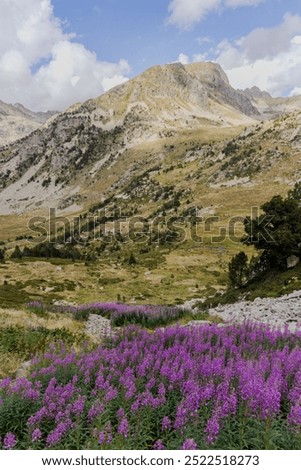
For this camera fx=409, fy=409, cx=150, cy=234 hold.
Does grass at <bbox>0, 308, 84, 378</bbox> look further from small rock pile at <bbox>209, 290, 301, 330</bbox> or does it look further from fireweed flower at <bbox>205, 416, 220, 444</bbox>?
small rock pile at <bbox>209, 290, 301, 330</bbox>

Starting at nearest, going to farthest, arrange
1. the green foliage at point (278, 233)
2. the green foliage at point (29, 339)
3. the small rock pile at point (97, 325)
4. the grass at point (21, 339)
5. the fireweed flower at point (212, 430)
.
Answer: the fireweed flower at point (212, 430), the grass at point (21, 339), the green foliage at point (29, 339), the small rock pile at point (97, 325), the green foliage at point (278, 233)

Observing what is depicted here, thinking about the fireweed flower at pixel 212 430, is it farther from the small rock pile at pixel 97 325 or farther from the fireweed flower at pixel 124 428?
the small rock pile at pixel 97 325

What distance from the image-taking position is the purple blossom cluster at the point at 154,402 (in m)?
5.98

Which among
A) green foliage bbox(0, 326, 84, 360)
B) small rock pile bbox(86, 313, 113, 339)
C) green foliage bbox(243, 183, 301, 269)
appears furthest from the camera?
green foliage bbox(243, 183, 301, 269)

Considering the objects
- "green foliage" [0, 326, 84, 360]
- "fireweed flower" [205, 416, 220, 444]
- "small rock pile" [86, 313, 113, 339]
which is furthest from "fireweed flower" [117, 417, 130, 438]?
"small rock pile" [86, 313, 113, 339]

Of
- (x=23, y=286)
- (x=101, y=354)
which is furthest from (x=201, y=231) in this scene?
(x=101, y=354)

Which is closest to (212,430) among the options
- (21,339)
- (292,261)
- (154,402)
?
(154,402)

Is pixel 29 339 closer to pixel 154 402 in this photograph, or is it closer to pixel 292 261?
pixel 154 402

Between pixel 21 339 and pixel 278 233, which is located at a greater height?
pixel 278 233

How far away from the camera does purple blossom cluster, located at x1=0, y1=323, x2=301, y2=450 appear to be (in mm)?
5980

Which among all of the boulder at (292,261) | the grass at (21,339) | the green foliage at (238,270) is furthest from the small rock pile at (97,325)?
the green foliage at (238,270)

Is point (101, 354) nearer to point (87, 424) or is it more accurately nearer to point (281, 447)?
point (87, 424)

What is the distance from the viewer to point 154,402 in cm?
679

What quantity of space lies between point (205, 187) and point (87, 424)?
169789 millimetres
